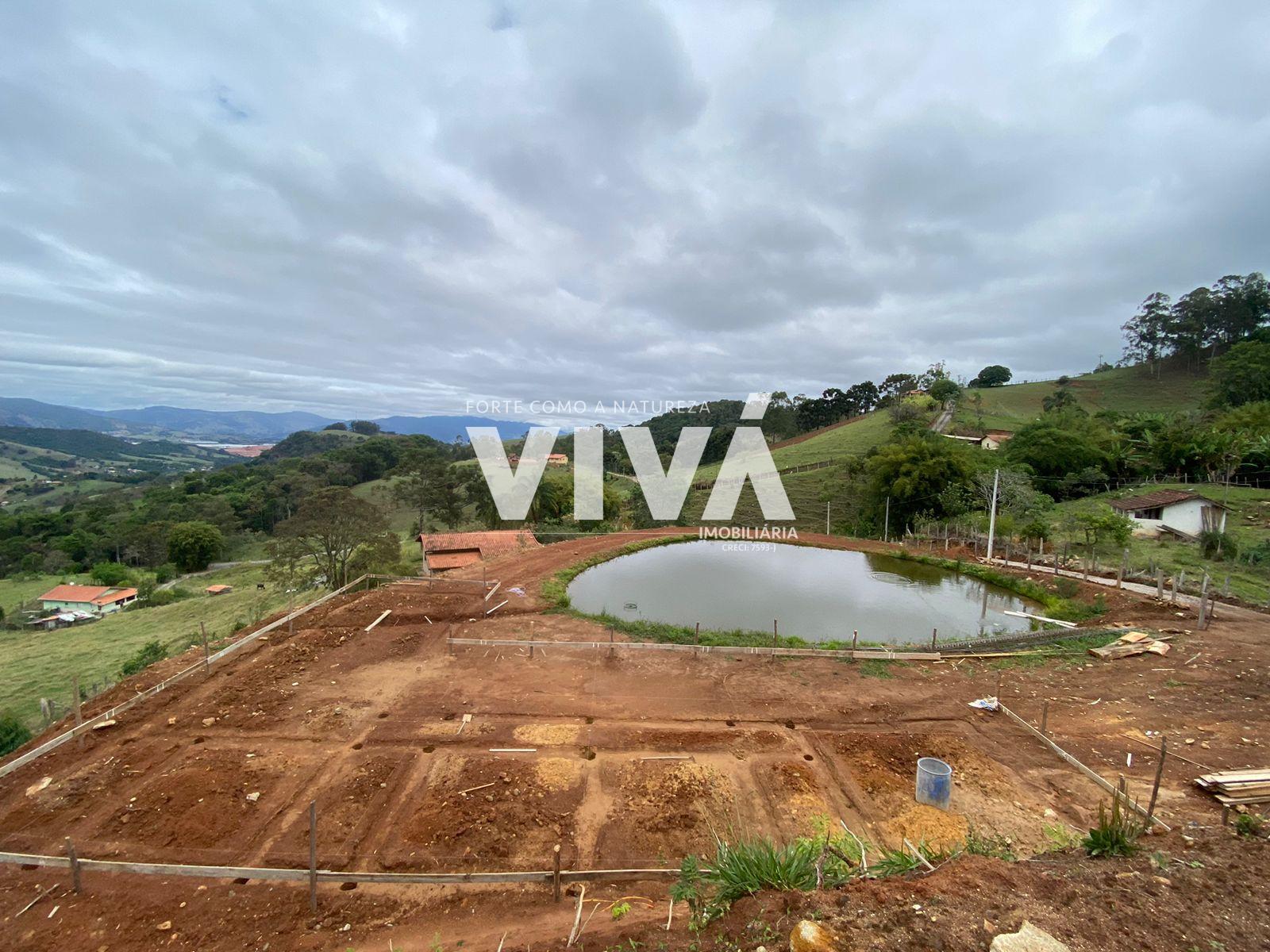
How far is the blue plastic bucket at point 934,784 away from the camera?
5.13m

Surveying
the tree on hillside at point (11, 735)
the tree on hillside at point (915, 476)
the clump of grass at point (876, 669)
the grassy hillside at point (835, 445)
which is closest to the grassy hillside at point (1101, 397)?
the grassy hillside at point (835, 445)

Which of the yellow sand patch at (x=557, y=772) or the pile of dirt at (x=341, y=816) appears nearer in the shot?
the pile of dirt at (x=341, y=816)

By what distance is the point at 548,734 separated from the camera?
643 centimetres

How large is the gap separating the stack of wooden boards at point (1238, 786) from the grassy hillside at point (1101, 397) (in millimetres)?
35148

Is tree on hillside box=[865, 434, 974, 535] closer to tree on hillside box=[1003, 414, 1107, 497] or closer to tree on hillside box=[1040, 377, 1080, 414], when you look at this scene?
tree on hillside box=[1003, 414, 1107, 497]

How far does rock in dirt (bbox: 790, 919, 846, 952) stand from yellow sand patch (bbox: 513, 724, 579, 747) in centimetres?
407

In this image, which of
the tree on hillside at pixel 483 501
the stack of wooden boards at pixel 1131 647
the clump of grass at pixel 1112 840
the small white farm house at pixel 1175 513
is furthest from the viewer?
the tree on hillside at pixel 483 501

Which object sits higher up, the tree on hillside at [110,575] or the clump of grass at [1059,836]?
the clump of grass at [1059,836]

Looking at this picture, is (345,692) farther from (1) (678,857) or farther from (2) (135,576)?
(2) (135,576)

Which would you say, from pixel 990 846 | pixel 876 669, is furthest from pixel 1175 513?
pixel 990 846

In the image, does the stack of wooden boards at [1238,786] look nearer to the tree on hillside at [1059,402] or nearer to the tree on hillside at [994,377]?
the tree on hillside at [1059,402]

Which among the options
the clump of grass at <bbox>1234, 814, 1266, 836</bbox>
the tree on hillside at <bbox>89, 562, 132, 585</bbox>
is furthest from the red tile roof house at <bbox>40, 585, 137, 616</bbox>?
the clump of grass at <bbox>1234, 814, 1266, 836</bbox>

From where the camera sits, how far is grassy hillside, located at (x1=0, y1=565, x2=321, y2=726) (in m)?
10.4

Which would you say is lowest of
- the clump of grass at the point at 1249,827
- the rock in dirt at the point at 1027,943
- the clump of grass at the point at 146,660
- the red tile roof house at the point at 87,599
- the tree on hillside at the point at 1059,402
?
the red tile roof house at the point at 87,599
